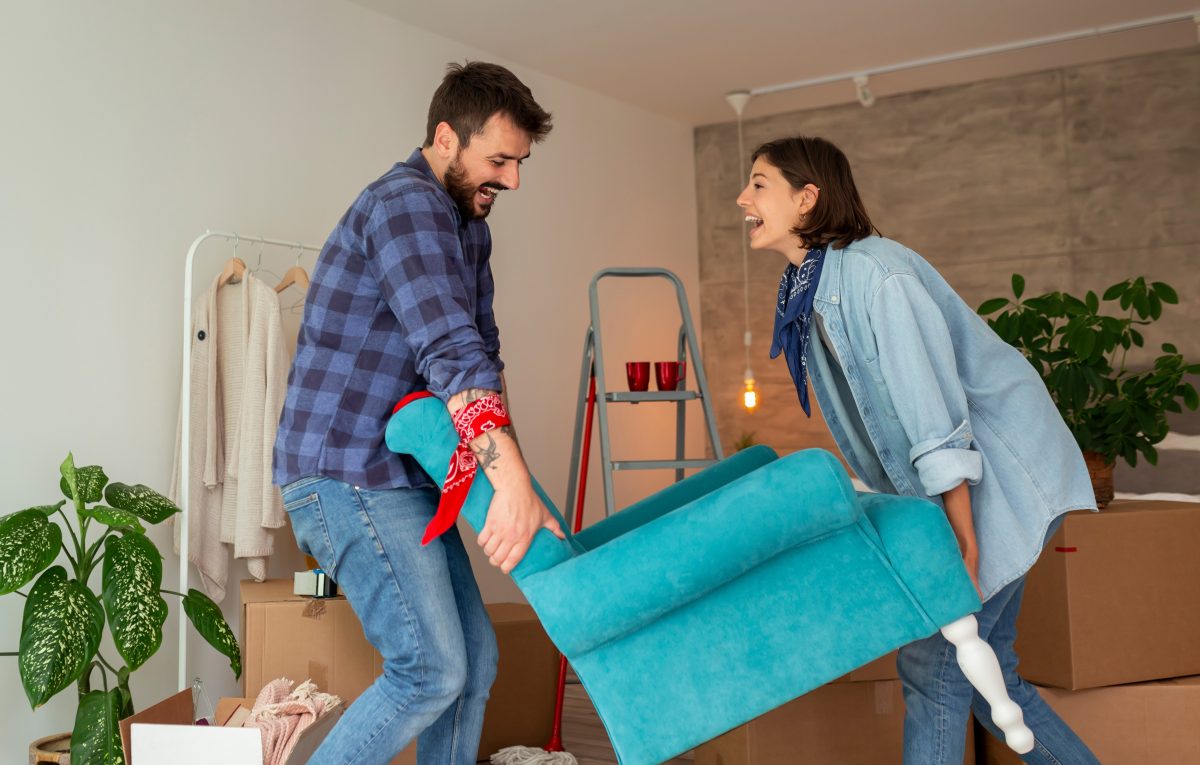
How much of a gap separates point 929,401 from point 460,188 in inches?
34.7

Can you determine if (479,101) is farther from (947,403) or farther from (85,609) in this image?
(85,609)

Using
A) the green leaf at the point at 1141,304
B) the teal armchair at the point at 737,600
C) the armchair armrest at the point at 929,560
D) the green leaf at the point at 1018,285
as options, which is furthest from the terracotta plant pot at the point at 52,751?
the green leaf at the point at 1141,304

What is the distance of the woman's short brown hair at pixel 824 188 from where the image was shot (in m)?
1.92

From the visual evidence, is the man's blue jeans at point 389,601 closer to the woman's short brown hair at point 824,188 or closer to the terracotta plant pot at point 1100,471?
the woman's short brown hair at point 824,188

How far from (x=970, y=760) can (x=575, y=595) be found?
5.09 feet

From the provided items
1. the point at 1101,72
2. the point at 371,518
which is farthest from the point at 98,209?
the point at 1101,72

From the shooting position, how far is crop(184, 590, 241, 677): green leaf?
255 centimetres

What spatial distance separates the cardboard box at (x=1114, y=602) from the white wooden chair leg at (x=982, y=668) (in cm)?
97

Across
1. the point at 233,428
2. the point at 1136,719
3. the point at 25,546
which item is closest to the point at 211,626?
the point at 25,546

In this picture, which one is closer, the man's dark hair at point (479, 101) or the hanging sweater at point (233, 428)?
the man's dark hair at point (479, 101)

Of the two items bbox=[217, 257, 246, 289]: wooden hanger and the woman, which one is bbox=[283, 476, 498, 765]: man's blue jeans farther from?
bbox=[217, 257, 246, 289]: wooden hanger

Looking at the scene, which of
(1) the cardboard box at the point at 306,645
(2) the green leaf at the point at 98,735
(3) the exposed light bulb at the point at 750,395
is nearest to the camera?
(2) the green leaf at the point at 98,735

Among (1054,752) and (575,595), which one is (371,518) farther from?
(1054,752)

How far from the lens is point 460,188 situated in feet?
6.29
